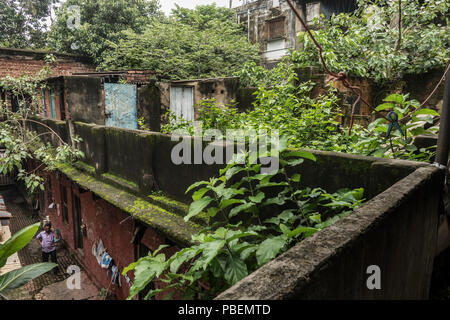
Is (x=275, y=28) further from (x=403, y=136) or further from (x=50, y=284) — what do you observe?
(x=50, y=284)

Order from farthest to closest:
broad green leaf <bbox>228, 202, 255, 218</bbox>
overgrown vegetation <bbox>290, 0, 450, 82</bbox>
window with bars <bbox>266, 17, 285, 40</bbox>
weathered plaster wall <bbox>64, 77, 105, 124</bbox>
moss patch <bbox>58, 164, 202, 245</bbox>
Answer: window with bars <bbox>266, 17, 285, 40</bbox>, weathered plaster wall <bbox>64, 77, 105, 124</bbox>, overgrown vegetation <bbox>290, 0, 450, 82</bbox>, moss patch <bbox>58, 164, 202, 245</bbox>, broad green leaf <bbox>228, 202, 255, 218</bbox>

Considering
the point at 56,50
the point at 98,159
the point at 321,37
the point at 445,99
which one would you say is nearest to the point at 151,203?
the point at 98,159

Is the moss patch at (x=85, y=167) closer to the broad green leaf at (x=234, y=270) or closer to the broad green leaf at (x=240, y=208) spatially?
the broad green leaf at (x=240, y=208)

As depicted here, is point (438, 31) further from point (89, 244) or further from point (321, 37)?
point (89, 244)

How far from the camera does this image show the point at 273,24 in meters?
15.1

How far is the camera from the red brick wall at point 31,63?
1316 cm

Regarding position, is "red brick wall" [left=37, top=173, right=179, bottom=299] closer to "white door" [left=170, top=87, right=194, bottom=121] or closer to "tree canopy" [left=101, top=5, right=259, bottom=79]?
"white door" [left=170, top=87, right=194, bottom=121]

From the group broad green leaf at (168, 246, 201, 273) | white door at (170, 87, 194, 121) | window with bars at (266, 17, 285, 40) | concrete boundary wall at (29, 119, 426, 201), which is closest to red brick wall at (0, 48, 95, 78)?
concrete boundary wall at (29, 119, 426, 201)

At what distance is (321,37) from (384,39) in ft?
5.09

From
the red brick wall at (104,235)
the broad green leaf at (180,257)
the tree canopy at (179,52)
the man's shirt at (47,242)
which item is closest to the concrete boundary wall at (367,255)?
the broad green leaf at (180,257)

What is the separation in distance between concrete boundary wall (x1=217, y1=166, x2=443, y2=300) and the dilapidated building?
42.7 ft

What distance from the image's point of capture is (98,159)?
20.4 feet

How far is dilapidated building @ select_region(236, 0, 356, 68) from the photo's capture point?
1376 centimetres

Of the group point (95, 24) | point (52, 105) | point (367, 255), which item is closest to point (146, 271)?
point (367, 255)
